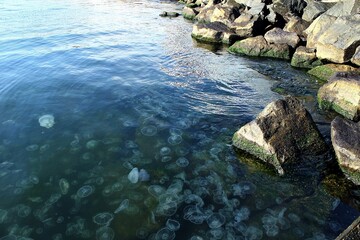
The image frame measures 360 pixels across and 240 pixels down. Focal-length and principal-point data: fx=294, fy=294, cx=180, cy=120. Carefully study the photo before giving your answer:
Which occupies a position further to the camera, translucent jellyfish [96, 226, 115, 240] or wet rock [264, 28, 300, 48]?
wet rock [264, 28, 300, 48]

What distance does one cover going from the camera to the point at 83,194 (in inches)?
255

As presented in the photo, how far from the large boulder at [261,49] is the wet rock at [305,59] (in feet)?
3.61

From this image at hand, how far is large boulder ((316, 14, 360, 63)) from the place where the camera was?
12914 mm

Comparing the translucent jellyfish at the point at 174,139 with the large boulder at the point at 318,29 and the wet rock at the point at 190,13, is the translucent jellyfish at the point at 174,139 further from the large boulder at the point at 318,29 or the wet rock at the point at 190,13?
the wet rock at the point at 190,13

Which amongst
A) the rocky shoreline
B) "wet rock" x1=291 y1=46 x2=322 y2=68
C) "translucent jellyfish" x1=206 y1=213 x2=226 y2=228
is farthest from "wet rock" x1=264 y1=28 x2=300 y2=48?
"translucent jellyfish" x1=206 y1=213 x2=226 y2=228

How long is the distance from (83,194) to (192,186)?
2.42 m

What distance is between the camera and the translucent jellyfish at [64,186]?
6570 mm

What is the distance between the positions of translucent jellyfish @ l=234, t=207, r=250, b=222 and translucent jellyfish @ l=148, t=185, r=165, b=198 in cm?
168

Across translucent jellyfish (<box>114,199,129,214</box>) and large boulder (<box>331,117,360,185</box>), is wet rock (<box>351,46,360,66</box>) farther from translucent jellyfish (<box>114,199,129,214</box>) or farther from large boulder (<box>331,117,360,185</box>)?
translucent jellyfish (<box>114,199,129,214</box>)

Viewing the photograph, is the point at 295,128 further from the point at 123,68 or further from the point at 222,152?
the point at 123,68

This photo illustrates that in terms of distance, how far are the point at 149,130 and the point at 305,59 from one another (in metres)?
9.77

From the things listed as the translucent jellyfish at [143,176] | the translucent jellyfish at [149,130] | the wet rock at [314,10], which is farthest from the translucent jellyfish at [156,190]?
the wet rock at [314,10]

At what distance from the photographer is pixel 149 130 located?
344 inches

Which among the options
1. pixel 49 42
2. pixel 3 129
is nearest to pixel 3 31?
pixel 49 42
